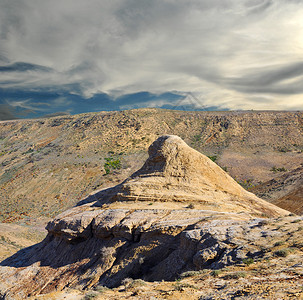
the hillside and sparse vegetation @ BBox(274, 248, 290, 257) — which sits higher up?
the hillside

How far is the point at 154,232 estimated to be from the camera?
12445mm

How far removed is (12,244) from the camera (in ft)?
88.7

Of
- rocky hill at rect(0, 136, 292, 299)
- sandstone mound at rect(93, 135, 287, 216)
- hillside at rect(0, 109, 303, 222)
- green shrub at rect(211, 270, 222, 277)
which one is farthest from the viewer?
hillside at rect(0, 109, 303, 222)

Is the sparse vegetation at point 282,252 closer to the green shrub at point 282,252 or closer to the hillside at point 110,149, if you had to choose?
the green shrub at point 282,252

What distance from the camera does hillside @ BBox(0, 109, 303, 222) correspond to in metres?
47.5

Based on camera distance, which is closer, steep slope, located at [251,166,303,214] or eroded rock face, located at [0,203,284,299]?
eroded rock face, located at [0,203,284,299]

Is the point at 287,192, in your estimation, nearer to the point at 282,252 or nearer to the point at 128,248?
the point at 128,248

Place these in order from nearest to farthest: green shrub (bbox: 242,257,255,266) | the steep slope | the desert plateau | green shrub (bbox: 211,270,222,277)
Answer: the desert plateau, green shrub (bbox: 211,270,222,277), green shrub (bbox: 242,257,255,266), the steep slope

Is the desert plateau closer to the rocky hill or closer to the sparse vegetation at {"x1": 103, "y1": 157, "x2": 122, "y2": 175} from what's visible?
the rocky hill

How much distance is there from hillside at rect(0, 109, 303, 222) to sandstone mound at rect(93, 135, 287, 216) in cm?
2912

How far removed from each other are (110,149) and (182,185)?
53.0m

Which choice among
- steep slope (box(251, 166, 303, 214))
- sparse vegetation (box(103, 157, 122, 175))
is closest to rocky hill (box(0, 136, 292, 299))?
steep slope (box(251, 166, 303, 214))

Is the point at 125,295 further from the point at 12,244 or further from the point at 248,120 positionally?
the point at 248,120

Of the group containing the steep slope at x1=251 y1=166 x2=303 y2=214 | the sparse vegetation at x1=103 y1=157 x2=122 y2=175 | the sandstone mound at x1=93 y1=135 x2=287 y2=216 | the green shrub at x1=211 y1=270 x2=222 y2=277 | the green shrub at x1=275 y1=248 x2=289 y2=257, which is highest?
the sparse vegetation at x1=103 y1=157 x2=122 y2=175
